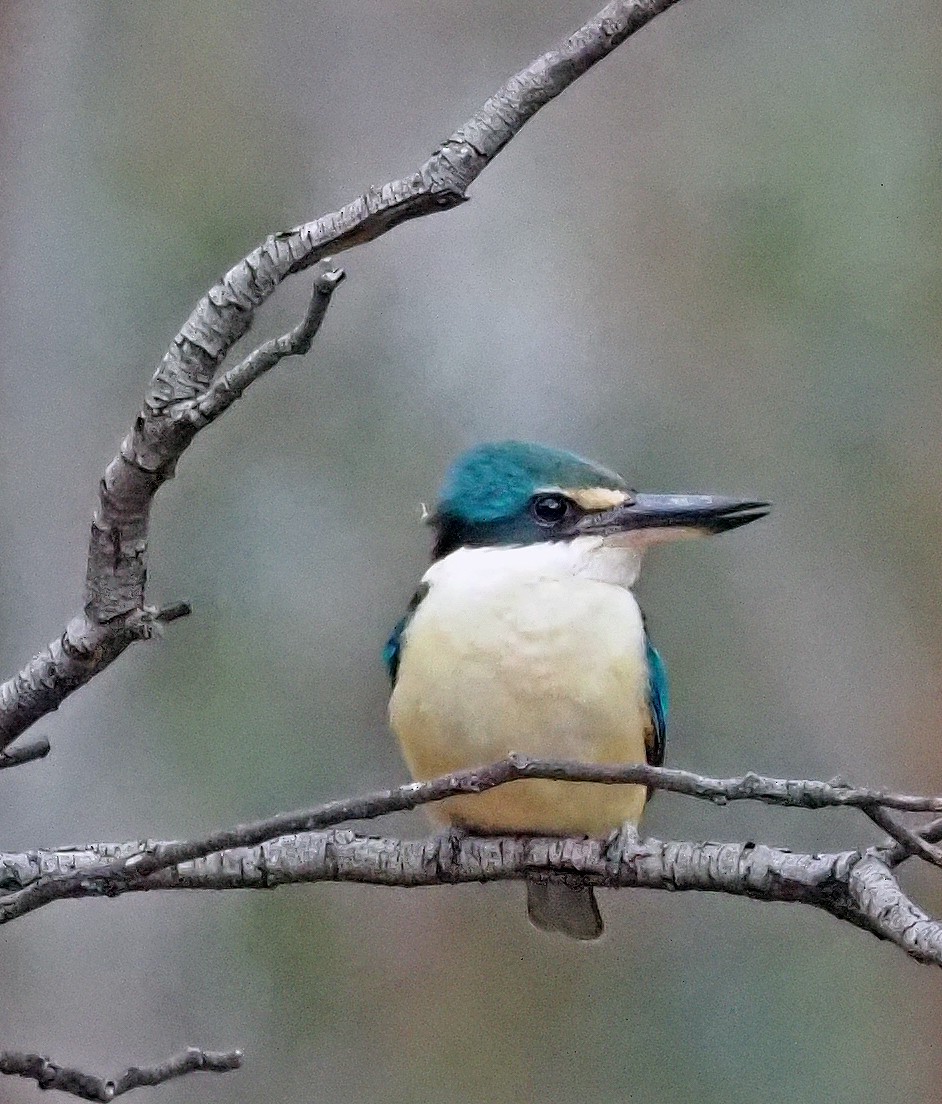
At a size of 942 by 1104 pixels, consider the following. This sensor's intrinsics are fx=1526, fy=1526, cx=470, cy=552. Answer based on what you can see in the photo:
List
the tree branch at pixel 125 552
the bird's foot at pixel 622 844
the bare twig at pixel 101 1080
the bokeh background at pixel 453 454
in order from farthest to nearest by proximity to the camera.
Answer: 1. the bokeh background at pixel 453 454
2. the bird's foot at pixel 622 844
3. the bare twig at pixel 101 1080
4. the tree branch at pixel 125 552

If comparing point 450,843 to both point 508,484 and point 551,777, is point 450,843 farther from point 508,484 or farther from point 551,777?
point 551,777

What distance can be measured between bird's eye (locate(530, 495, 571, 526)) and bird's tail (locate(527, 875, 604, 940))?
53cm

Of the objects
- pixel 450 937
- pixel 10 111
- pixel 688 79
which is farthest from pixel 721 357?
pixel 10 111

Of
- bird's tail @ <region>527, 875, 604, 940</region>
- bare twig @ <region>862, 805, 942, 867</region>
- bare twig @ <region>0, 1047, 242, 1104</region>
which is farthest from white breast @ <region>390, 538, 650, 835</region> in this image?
bare twig @ <region>862, 805, 942, 867</region>

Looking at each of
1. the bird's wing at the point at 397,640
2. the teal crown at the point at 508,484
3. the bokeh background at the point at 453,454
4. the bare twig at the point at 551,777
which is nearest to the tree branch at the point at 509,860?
the bare twig at the point at 551,777

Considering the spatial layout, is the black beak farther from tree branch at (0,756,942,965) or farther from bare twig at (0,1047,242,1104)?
bare twig at (0,1047,242,1104)

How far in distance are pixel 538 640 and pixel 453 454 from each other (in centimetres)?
87

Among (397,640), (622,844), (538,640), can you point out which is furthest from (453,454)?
(622,844)

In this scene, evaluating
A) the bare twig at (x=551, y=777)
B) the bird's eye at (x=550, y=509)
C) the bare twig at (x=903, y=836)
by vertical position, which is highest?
the bird's eye at (x=550, y=509)

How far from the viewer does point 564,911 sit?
6.40 feet

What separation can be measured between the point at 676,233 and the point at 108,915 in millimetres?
1512

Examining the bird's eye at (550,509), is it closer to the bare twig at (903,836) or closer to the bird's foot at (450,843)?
the bird's foot at (450,843)

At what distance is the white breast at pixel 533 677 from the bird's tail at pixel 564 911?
0.98 feet

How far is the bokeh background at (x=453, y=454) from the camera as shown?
2.31 meters
